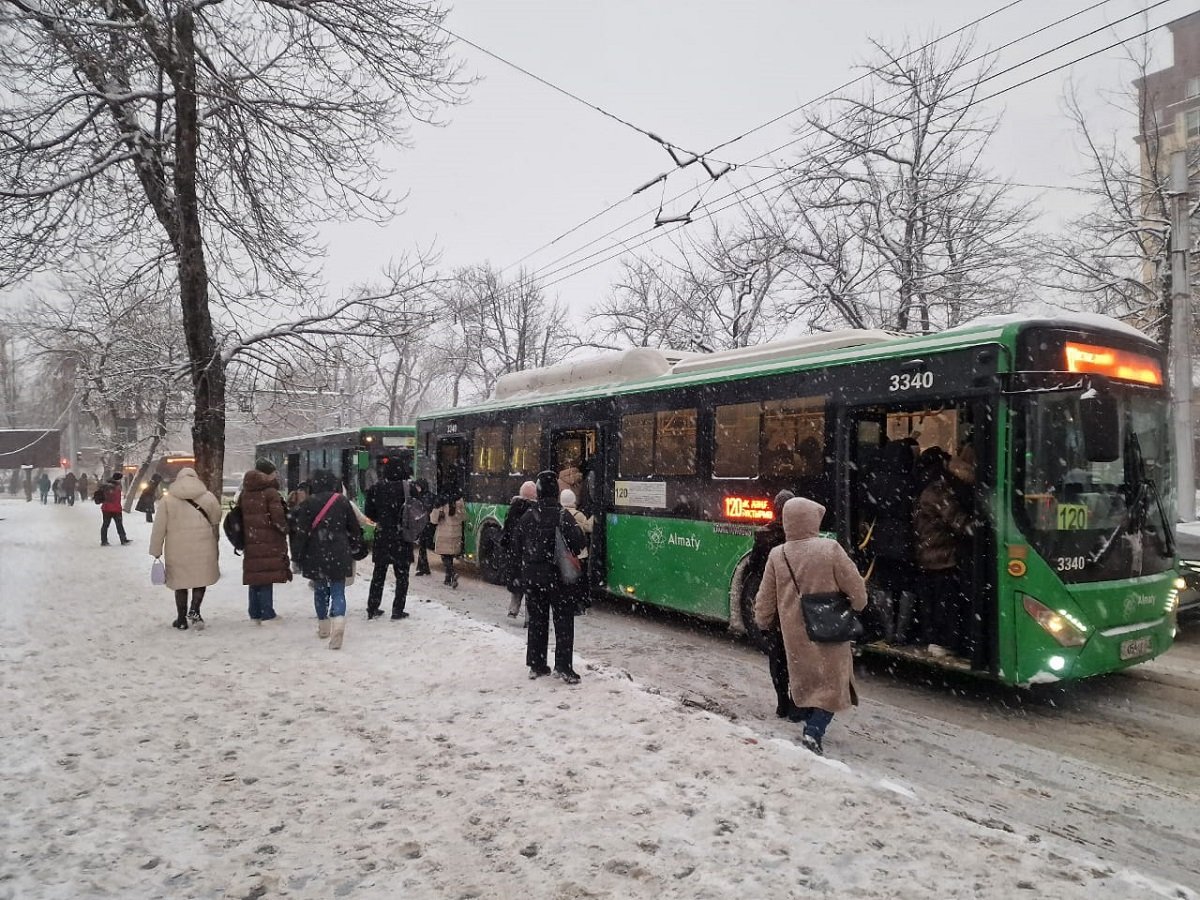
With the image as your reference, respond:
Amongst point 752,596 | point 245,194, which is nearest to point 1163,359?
point 752,596

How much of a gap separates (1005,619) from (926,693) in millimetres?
1319

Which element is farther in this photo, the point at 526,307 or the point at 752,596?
the point at 526,307

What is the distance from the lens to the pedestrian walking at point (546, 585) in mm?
6559

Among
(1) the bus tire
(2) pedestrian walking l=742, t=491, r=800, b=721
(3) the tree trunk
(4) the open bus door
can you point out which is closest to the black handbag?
(2) pedestrian walking l=742, t=491, r=800, b=721

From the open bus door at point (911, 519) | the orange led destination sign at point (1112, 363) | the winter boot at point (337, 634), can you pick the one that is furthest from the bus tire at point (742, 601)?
the winter boot at point (337, 634)

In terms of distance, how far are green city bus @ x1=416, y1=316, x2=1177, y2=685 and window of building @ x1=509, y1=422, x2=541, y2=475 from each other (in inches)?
58.7

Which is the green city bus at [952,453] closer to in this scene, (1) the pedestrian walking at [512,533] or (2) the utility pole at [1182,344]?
(1) the pedestrian walking at [512,533]

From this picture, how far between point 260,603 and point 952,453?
7.60 m

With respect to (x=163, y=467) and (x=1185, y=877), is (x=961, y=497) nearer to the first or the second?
(x=1185, y=877)

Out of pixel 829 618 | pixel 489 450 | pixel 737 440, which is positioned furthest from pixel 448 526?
pixel 829 618

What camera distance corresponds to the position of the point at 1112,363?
21.2 feet

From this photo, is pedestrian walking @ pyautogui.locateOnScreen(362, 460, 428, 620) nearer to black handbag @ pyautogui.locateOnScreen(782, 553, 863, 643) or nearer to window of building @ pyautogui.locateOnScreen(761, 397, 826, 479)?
window of building @ pyautogui.locateOnScreen(761, 397, 826, 479)

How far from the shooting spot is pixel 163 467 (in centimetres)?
4869

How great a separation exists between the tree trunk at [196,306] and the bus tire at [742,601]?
29.1 ft
